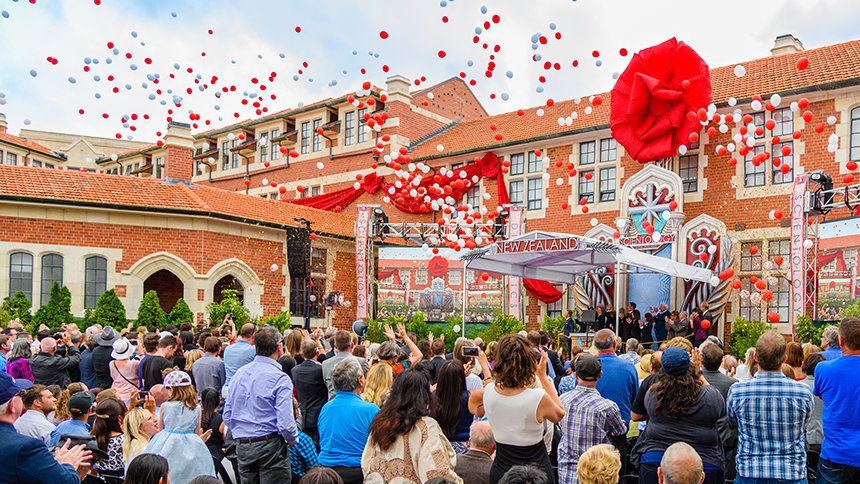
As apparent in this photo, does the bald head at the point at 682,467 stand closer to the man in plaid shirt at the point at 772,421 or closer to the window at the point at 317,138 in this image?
the man in plaid shirt at the point at 772,421

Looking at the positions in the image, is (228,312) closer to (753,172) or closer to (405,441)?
(753,172)

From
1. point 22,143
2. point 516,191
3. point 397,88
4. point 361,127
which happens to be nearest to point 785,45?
point 516,191

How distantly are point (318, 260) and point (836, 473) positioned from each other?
19.7 metres

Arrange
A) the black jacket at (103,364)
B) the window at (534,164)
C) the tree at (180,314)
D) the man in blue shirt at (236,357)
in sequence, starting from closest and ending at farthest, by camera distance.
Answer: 1. the man in blue shirt at (236,357)
2. the black jacket at (103,364)
3. the tree at (180,314)
4. the window at (534,164)

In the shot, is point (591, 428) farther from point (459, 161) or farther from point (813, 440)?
point (459, 161)

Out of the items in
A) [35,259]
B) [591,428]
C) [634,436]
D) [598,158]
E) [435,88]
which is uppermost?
[435,88]

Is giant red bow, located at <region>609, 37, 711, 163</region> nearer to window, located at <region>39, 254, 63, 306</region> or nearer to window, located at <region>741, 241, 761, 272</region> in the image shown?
window, located at <region>741, 241, 761, 272</region>

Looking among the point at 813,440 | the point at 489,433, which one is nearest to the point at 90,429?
the point at 489,433

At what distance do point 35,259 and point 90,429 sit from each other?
48.9ft

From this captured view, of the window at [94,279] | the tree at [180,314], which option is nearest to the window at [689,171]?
the tree at [180,314]

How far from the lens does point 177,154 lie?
2286 centimetres

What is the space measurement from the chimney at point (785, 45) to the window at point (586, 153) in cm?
595

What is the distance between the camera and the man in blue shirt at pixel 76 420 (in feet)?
16.7

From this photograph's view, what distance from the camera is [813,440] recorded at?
5.52 m
